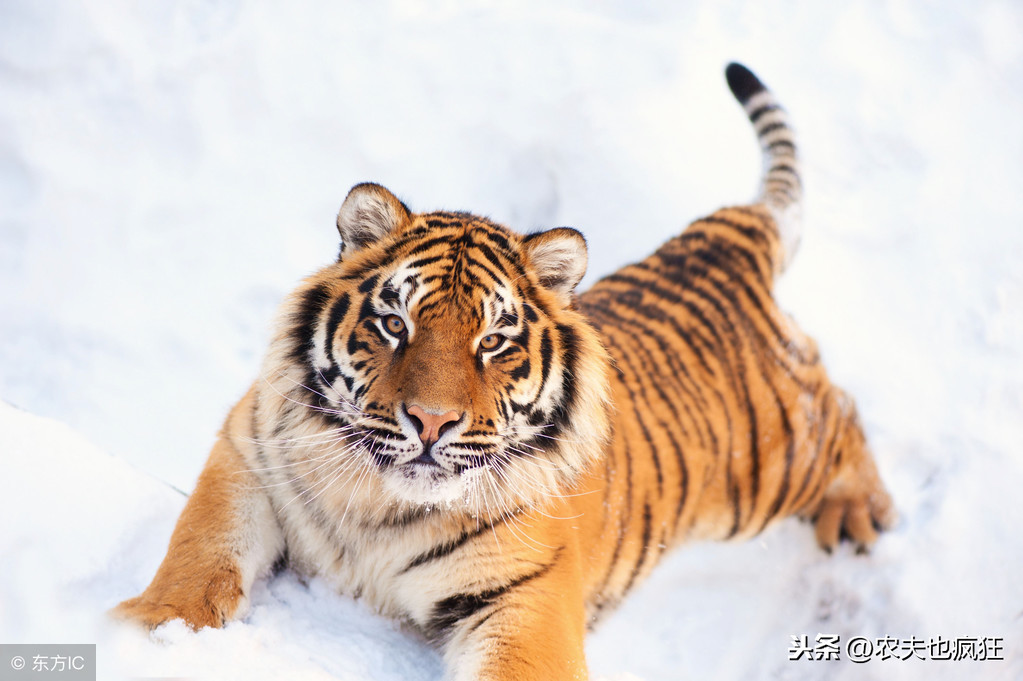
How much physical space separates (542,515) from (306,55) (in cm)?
229

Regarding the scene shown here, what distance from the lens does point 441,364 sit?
1.24 meters

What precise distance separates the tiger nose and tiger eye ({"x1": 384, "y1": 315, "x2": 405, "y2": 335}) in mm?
149

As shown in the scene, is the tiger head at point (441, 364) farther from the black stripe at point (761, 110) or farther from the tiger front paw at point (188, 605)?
the black stripe at point (761, 110)

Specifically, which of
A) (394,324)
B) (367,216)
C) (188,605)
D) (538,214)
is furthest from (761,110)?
(188,605)

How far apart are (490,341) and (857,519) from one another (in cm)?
145

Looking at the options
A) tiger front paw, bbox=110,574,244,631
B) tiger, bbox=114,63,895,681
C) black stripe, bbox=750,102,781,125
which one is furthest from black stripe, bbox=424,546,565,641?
black stripe, bbox=750,102,781,125

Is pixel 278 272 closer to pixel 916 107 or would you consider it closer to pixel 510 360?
pixel 510 360

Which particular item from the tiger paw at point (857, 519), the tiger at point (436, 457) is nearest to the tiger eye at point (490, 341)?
the tiger at point (436, 457)

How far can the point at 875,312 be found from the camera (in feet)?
8.95

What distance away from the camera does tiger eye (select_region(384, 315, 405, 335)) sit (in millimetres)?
1309

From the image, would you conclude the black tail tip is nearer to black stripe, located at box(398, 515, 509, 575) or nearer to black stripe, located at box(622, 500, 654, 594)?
black stripe, located at box(622, 500, 654, 594)

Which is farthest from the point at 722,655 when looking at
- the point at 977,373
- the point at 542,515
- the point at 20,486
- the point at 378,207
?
the point at 20,486

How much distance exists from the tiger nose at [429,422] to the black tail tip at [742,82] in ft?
5.76

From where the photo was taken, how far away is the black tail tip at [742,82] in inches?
99.0
